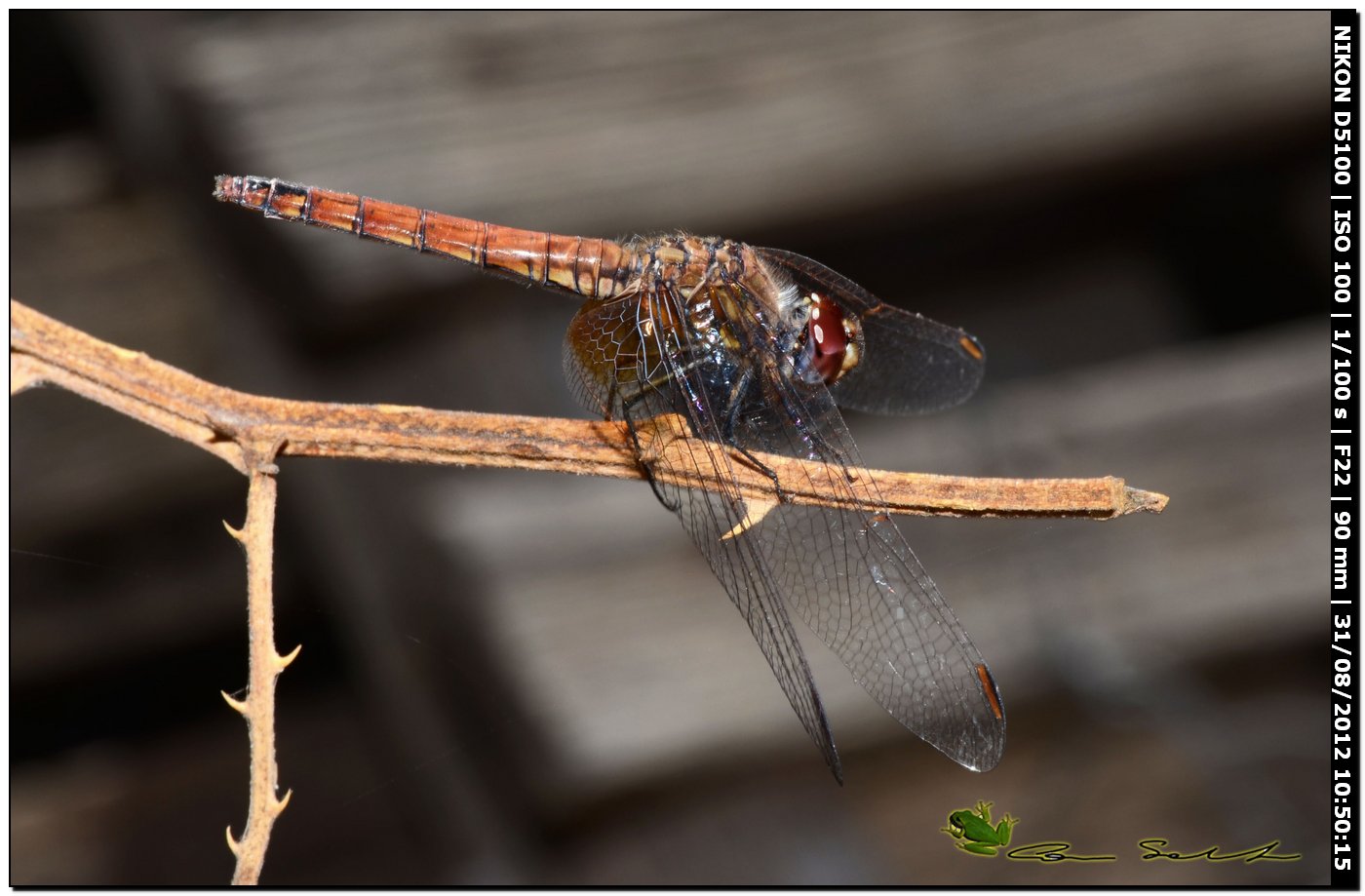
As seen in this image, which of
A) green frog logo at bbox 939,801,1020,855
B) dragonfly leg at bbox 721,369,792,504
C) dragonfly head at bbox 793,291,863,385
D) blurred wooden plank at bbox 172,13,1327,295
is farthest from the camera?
blurred wooden plank at bbox 172,13,1327,295

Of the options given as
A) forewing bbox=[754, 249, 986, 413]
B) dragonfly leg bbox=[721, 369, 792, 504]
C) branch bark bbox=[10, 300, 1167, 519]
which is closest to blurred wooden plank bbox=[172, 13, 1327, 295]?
forewing bbox=[754, 249, 986, 413]

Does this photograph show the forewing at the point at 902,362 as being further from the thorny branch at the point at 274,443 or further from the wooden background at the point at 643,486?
the thorny branch at the point at 274,443

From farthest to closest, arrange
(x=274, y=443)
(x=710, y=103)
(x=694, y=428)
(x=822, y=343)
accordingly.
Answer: (x=710, y=103) → (x=822, y=343) → (x=694, y=428) → (x=274, y=443)

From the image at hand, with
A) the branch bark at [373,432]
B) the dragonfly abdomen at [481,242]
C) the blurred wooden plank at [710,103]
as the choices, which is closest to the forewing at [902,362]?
the blurred wooden plank at [710,103]

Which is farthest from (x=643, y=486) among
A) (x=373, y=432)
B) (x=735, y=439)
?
(x=373, y=432)

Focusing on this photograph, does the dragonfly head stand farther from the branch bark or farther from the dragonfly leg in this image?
the branch bark

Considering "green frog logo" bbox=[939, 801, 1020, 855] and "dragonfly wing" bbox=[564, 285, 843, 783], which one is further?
"dragonfly wing" bbox=[564, 285, 843, 783]

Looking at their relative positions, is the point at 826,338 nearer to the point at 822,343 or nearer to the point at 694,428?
the point at 822,343

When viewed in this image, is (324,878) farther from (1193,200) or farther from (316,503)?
(1193,200)
